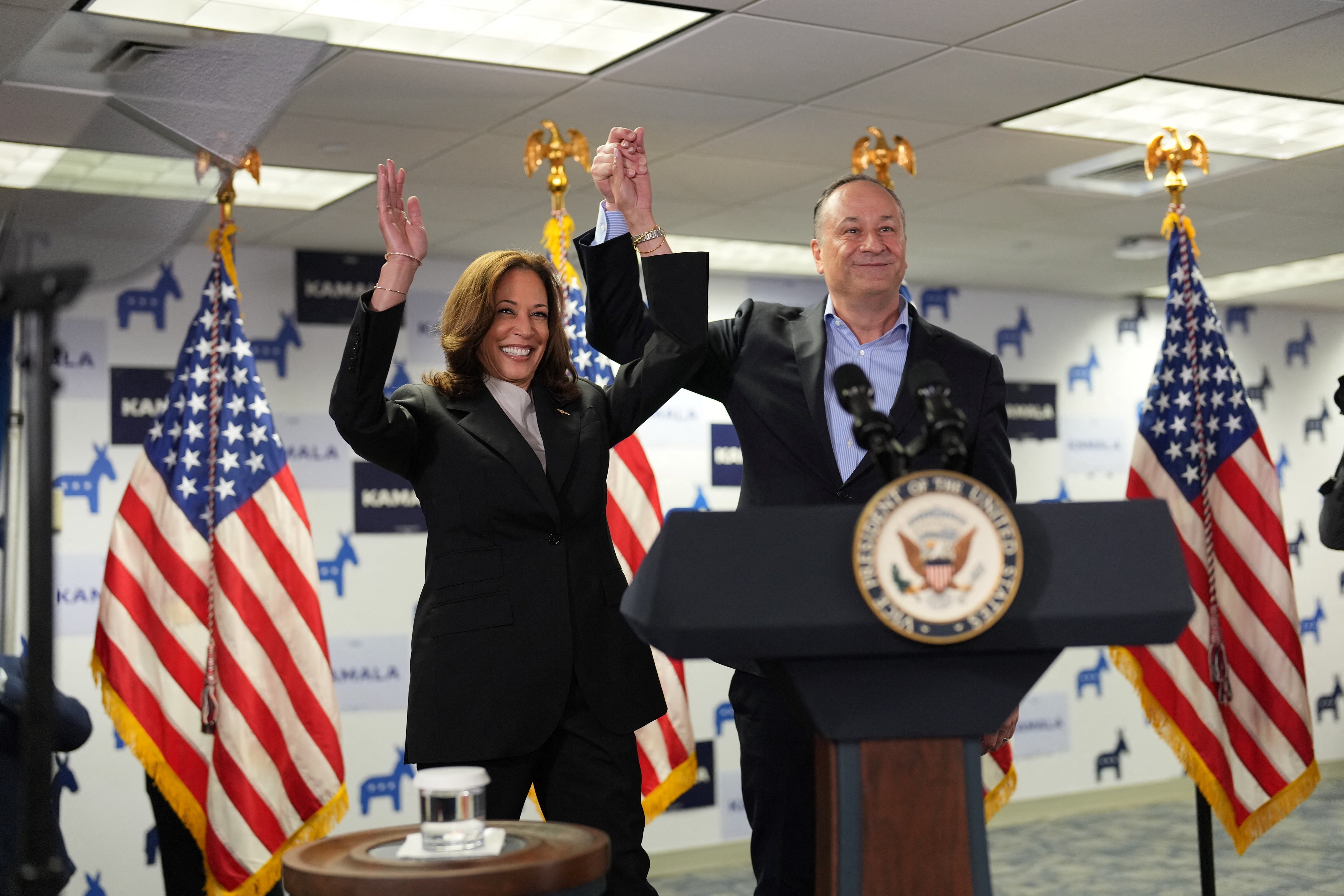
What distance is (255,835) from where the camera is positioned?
359cm

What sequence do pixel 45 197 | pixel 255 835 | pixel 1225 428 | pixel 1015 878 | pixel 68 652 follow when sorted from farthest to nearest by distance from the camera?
pixel 1015 878 < pixel 68 652 < pixel 1225 428 < pixel 255 835 < pixel 45 197

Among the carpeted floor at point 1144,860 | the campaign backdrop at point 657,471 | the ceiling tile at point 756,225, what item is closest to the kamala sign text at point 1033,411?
the campaign backdrop at point 657,471

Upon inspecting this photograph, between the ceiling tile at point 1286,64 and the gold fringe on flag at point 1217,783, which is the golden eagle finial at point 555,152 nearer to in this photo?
the ceiling tile at point 1286,64

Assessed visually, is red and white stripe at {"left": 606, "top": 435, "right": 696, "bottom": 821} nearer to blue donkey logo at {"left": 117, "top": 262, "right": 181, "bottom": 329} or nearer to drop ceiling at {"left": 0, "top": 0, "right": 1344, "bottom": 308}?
drop ceiling at {"left": 0, "top": 0, "right": 1344, "bottom": 308}

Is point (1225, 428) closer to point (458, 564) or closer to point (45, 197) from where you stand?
point (458, 564)

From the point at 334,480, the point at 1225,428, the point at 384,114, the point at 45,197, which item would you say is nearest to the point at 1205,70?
the point at 1225,428

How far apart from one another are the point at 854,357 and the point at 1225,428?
2.33 metres

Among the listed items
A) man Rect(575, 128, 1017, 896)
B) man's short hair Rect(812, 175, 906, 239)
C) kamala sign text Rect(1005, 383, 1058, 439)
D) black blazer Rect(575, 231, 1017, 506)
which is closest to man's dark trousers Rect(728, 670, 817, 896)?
man Rect(575, 128, 1017, 896)

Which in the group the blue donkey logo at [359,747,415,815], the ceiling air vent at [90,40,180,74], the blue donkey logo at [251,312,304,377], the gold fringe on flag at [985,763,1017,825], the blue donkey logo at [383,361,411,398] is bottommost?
the blue donkey logo at [359,747,415,815]

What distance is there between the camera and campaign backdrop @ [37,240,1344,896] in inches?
202

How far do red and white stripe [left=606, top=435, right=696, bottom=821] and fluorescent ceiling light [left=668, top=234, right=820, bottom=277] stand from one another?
4.83ft

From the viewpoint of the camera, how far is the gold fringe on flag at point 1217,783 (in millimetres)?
3977

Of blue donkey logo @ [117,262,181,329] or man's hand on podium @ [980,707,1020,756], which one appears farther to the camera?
blue donkey logo @ [117,262,181,329]

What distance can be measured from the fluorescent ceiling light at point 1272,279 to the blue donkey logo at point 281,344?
13.0 feet
